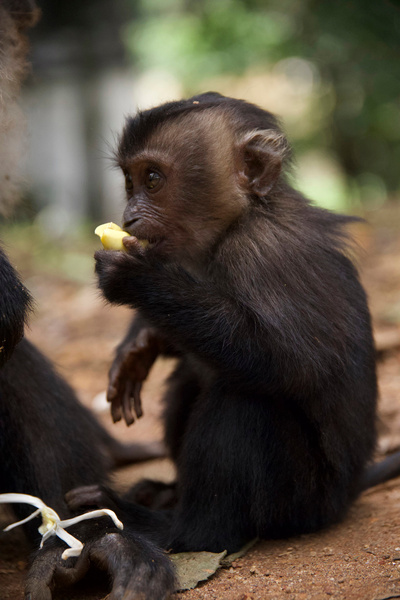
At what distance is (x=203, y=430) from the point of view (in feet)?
10.3

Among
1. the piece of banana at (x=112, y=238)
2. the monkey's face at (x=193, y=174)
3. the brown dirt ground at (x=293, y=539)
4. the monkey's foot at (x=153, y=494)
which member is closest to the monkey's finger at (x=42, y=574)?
the brown dirt ground at (x=293, y=539)

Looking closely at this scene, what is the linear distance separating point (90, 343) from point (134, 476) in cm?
255

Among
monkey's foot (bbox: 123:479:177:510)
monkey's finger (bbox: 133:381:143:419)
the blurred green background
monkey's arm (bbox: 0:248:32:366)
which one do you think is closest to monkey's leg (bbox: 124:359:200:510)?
monkey's foot (bbox: 123:479:177:510)

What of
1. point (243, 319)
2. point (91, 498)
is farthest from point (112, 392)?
point (243, 319)

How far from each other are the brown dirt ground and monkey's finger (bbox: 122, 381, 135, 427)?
18.7 inches

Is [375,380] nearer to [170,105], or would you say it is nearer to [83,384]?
[170,105]

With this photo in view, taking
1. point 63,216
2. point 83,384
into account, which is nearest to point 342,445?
point 83,384

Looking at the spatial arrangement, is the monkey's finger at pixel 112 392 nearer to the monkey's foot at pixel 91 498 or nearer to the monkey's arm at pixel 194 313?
the monkey's foot at pixel 91 498

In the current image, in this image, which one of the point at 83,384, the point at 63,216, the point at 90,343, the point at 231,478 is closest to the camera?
the point at 231,478

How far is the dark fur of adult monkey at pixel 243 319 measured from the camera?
3.04m

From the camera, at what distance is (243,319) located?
3037 mm

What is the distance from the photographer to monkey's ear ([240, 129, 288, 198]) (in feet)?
11.5

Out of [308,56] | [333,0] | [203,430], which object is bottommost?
[203,430]

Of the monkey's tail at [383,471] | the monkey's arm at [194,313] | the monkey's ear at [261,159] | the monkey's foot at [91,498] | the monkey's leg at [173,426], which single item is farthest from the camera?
the monkey's tail at [383,471]
